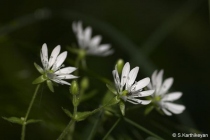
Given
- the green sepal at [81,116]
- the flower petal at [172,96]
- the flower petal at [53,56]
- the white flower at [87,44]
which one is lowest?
the green sepal at [81,116]

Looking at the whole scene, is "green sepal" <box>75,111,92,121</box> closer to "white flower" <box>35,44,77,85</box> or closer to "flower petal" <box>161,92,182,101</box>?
"white flower" <box>35,44,77,85</box>

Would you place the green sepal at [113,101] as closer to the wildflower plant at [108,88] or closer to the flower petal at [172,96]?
the wildflower plant at [108,88]

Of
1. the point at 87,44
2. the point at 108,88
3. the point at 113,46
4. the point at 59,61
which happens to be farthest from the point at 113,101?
the point at 113,46

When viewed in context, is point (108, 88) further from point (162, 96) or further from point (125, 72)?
point (162, 96)

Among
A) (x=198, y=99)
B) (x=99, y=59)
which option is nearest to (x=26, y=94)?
(x=99, y=59)

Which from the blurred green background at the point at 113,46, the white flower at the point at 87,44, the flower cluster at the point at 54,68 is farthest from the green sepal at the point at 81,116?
the white flower at the point at 87,44

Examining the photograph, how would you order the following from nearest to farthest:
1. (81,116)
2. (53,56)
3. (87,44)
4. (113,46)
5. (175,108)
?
(81,116) < (53,56) < (175,108) < (87,44) < (113,46)

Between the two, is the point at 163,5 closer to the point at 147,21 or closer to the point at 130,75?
the point at 147,21

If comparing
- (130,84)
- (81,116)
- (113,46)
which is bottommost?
(81,116)
